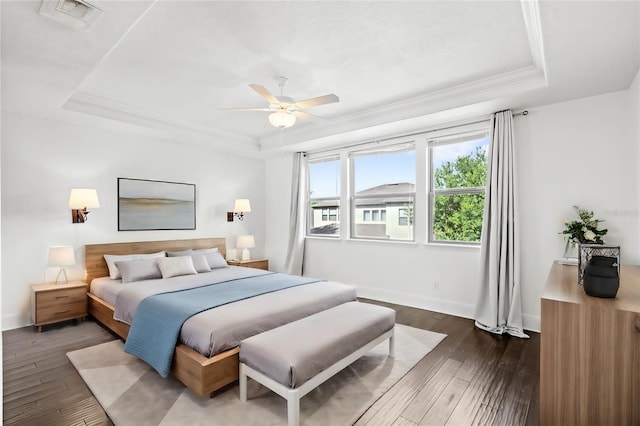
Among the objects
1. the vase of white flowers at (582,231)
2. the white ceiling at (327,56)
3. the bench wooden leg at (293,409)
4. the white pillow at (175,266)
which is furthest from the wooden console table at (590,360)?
the white pillow at (175,266)

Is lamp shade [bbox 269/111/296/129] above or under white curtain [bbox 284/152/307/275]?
above

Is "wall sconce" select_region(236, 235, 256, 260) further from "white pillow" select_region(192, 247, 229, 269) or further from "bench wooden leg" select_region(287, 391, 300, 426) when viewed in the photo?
"bench wooden leg" select_region(287, 391, 300, 426)

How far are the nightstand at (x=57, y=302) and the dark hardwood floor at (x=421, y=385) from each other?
190 mm

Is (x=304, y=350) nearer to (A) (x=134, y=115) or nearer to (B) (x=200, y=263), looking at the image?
(B) (x=200, y=263)

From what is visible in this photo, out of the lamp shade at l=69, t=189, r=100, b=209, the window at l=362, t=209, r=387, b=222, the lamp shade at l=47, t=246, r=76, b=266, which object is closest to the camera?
the lamp shade at l=47, t=246, r=76, b=266

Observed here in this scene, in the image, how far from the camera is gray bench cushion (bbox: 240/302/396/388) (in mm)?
2311

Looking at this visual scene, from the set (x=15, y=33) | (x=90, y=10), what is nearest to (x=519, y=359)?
(x=90, y=10)

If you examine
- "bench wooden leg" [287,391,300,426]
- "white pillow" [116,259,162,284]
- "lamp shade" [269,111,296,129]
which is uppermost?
"lamp shade" [269,111,296,129]

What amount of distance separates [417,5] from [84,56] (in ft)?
8.38

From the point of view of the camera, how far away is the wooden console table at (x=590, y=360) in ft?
5.77

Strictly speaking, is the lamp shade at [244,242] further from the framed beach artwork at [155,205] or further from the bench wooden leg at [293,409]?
the bench wooden leg at [293,409]

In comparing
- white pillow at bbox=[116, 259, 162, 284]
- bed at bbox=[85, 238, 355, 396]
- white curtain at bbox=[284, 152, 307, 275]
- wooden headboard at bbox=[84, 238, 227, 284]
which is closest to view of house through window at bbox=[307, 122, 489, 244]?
white curtain at bbox=[284, 152, 307, 275]

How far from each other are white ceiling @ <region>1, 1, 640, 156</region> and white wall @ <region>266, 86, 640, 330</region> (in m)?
0.29

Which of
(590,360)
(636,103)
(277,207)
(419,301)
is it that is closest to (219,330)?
(590,360)
